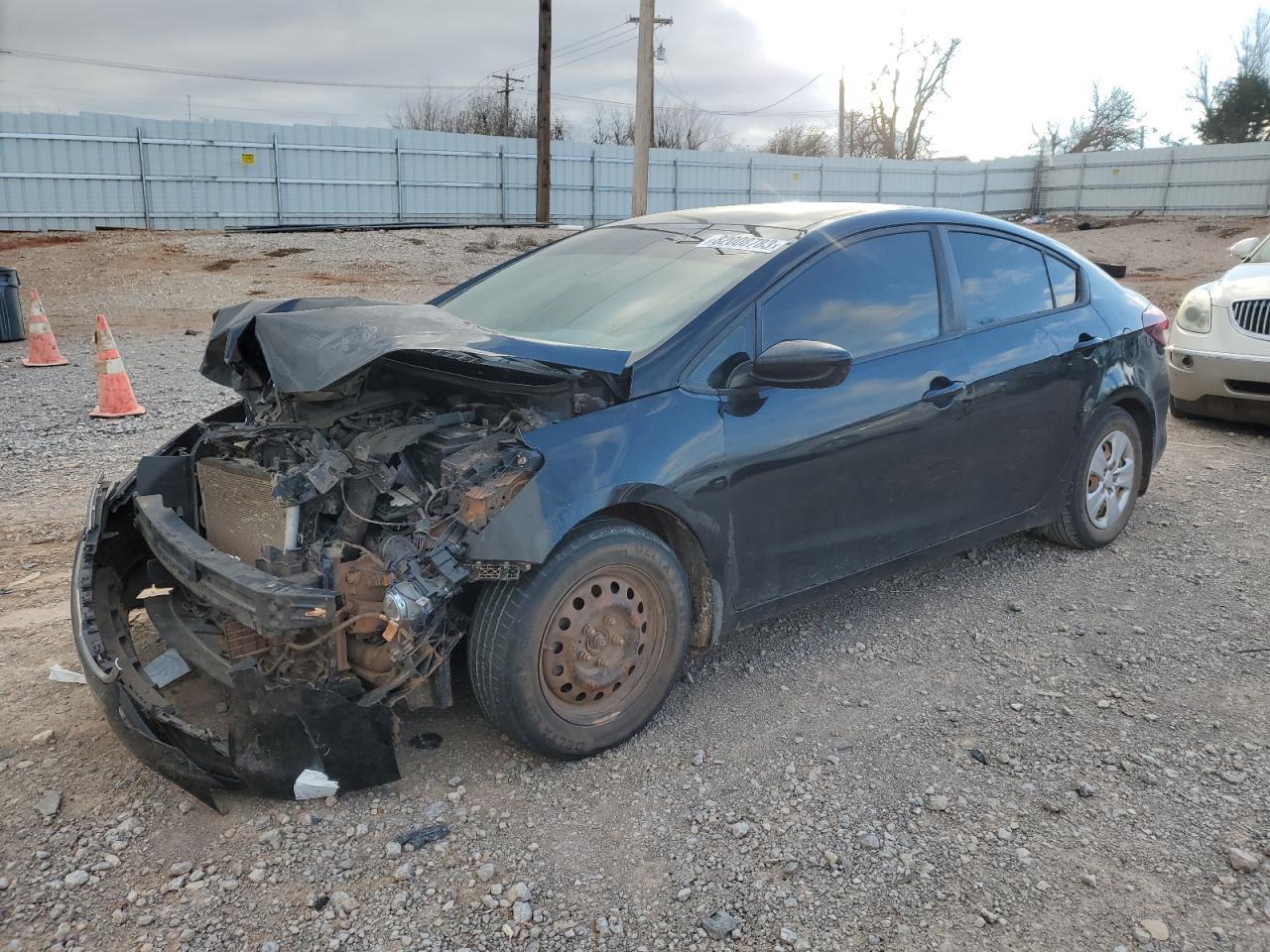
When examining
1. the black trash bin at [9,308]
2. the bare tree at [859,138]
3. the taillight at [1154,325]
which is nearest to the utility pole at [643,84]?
the black trash bin at [9,308]

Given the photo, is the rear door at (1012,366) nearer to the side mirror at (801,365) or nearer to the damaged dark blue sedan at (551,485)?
the damaged dark blue sedan at (551,485)

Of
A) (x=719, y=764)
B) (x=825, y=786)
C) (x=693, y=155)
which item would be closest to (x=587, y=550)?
(x=719, y=764)

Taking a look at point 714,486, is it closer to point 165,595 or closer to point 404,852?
point 404,852

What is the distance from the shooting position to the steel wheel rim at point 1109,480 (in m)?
4.90

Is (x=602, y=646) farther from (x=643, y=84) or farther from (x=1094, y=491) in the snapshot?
(x=643, y=84)

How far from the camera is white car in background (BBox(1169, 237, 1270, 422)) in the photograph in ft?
23.8

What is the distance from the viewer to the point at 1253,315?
730 cm

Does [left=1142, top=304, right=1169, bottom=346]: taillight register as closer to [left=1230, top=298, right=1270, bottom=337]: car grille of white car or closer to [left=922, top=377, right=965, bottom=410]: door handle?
[left=922, top=377, right=965, bottom=410]: door handle

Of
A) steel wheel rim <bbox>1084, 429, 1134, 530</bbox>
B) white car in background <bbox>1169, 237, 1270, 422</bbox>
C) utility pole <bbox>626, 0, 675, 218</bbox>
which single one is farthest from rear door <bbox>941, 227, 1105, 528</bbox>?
utility pole <bbox>626, 0, 675, 218</bbox>

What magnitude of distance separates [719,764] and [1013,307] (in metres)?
2.53

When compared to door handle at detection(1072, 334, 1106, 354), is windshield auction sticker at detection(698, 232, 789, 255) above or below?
above

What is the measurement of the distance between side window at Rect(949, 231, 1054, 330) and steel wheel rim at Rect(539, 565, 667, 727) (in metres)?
1.99

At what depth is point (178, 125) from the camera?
24.2 meters

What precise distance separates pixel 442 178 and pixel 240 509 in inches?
1045
